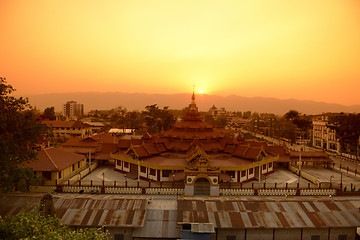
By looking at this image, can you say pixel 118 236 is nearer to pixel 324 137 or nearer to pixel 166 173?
pixel 166 173

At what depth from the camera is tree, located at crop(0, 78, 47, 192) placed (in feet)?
71.5

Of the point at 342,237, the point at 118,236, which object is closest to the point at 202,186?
the point at 118,236

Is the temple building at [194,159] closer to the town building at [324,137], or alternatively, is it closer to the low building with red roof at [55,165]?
the low building with red roof at [55,165]

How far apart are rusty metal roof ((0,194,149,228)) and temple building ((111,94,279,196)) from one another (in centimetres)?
799

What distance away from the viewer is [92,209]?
2047cm

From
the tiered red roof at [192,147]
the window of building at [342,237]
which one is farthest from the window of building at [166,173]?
the window of building at [342,237]

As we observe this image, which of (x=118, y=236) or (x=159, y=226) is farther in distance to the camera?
(x=159, y=226)

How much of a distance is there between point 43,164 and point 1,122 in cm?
1024

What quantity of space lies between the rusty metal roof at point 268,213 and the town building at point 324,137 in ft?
161

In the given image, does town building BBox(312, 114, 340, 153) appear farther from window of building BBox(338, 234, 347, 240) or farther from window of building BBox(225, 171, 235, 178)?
window of building BBox(338, 234, 347, 240)

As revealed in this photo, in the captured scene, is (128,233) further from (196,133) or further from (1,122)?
(196,133)

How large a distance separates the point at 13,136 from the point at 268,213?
72.6 feet

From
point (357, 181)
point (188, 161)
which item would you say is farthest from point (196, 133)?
point (357, 181)

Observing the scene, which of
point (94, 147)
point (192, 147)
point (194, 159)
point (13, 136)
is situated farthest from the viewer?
point (94, 147)
